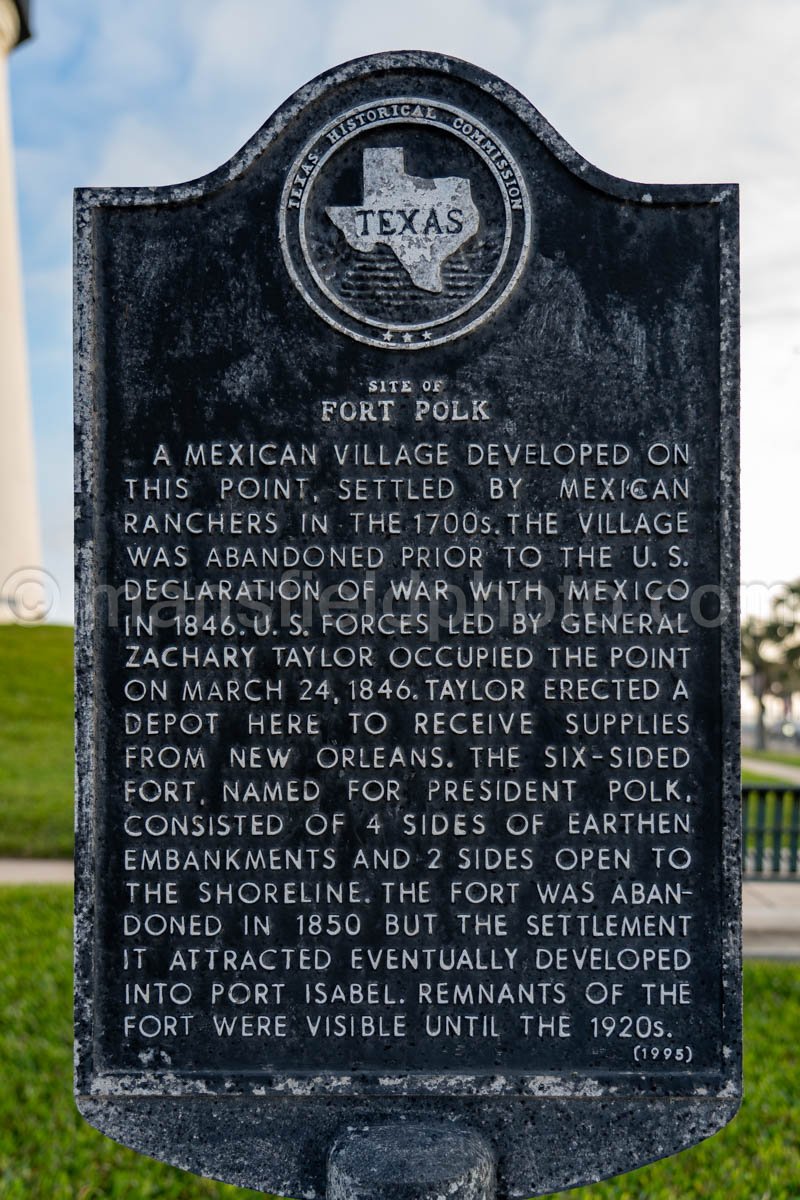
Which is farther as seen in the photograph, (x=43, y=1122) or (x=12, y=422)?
(x=12, y=422)

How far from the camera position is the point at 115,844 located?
3443mm

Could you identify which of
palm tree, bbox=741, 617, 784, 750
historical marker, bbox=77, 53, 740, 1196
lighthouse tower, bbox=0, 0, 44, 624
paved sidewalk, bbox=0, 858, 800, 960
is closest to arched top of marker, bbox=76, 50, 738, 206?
historical marker, bbox=77, 53, 740, 1196

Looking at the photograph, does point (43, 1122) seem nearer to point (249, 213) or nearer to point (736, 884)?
point (736, 884)

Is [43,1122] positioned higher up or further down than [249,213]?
further down

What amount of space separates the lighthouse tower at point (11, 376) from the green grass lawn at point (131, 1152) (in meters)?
15.6

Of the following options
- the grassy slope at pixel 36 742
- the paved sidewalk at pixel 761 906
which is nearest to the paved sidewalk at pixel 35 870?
the paved sidewalk at pixel 761 906

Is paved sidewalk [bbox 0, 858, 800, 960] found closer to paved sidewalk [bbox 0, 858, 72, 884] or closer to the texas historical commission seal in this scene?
paved sidewalk [bbox 0, 858, 72, 884]

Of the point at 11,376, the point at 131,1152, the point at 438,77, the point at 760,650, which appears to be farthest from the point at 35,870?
the point at 760,650

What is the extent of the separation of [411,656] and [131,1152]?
3.21 m

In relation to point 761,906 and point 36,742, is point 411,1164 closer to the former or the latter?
point 761,906

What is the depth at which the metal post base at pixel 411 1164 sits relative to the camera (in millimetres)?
3043

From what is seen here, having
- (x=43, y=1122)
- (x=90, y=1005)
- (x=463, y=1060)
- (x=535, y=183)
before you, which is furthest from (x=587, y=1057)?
(x=43, y=1122)

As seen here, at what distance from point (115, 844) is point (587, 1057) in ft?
5.47

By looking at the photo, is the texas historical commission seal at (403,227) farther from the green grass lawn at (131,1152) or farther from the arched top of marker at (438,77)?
the green grass lawn at (131,1152)
